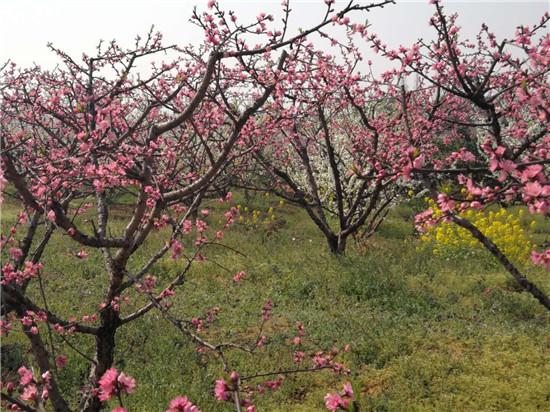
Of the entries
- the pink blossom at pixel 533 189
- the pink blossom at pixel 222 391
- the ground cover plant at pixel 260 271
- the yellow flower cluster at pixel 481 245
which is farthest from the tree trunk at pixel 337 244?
the pink blossom at pixel 222 391

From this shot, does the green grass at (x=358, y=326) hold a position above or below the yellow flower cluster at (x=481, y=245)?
below

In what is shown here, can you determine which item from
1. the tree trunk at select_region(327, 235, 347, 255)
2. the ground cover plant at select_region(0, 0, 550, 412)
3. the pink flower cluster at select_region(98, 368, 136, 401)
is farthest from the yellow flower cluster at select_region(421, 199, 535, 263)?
the pink flower cluster at select_region(98, 368, 136, 401)

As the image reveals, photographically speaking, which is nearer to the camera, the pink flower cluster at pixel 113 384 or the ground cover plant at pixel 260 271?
the pink flower cluster at pixel 113 384

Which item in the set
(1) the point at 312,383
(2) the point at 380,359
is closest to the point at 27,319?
(1) the point at 312,383

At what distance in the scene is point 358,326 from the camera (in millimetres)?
6770

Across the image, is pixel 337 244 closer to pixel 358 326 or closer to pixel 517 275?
pixel 358 326

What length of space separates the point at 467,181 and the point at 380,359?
12.3 ft

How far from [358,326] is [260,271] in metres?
3.36

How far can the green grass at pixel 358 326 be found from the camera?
5121 mm

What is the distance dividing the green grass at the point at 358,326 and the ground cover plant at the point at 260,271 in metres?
0.03

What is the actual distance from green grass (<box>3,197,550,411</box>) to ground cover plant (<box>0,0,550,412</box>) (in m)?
0.03

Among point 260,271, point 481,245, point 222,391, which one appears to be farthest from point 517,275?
point 481,245

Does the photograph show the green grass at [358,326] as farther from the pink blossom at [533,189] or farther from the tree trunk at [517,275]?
the pink blossom at [533,189]

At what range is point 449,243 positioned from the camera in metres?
11.0
